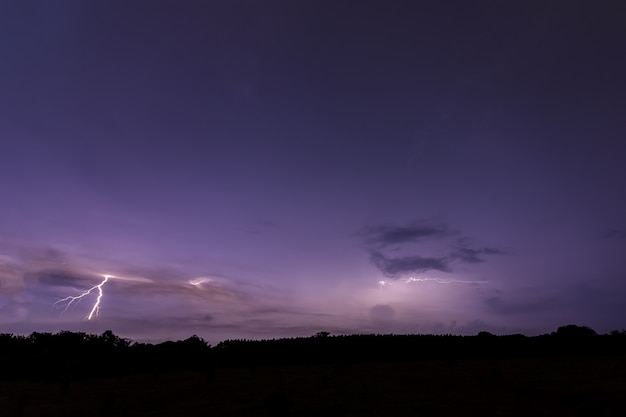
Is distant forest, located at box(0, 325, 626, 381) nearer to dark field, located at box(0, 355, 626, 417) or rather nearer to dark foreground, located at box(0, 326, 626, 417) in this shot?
dark foreground, located at box(0, 326, 626, 417)

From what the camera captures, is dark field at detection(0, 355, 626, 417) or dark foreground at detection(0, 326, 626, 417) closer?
dark field at detection(0, 355, 626, 417)

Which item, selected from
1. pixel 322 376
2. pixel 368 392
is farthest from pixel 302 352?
pixel 368 392

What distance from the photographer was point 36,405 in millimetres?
45438

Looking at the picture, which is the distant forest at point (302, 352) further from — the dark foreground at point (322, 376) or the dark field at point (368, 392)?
the dark field at point (368, 392)

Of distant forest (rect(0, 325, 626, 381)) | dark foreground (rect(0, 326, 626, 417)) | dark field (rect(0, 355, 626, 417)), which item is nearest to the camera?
dark field (rect(0, 355, 626, 417))

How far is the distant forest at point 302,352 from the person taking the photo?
65.2 m

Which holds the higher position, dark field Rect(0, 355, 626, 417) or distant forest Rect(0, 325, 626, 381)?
distant forest Rect(0, 325, 626, 381)

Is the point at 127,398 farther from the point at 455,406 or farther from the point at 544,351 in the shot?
the point at 544,351

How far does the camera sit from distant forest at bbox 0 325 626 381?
2569 inches

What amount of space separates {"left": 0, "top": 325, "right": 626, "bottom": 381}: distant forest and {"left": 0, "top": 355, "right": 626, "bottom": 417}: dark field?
4.61 meters

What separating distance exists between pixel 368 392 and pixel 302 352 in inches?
1277

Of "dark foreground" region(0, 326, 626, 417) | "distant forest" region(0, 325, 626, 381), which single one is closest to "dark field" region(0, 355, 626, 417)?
"dark foreground" region(0, 326, 626, 417)

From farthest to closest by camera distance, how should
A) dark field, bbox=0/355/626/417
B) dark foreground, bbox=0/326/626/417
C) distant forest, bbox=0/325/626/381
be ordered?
1. distant forest, bbox=0/325/626/381
2. dark foreground, bbox=0/326/626/417
3. dark field, bbox=0/355/626/417

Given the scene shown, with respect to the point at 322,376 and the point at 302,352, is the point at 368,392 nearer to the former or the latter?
the point at 322,376
